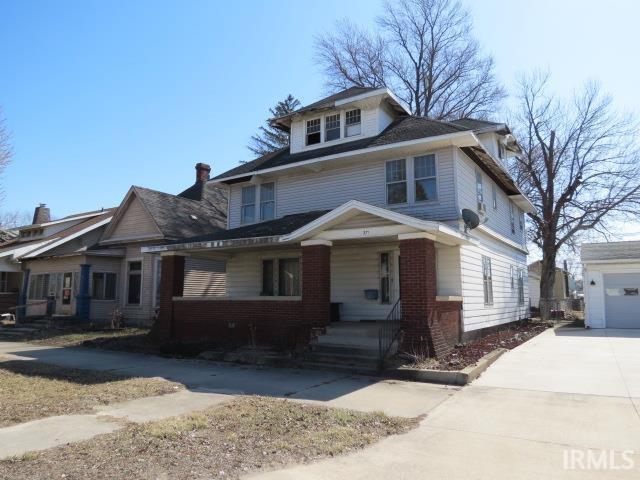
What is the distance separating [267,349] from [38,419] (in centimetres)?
650

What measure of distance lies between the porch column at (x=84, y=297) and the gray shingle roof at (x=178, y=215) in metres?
3.90

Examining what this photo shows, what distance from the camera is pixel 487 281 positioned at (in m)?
16.1

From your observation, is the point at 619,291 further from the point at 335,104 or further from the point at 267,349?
the point at 267,349

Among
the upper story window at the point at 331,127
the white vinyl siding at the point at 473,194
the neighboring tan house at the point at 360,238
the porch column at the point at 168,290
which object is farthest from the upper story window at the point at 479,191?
the porch column at the point at 168,290

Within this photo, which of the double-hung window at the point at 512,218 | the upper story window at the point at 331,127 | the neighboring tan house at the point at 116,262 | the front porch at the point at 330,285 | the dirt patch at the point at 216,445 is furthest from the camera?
the neighboring tan house at the point at 116,262

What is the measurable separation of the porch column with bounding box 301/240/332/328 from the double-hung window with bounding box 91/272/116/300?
13.8 meters

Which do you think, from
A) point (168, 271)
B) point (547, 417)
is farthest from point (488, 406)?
point (168, 271)

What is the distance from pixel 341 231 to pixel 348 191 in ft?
12.5

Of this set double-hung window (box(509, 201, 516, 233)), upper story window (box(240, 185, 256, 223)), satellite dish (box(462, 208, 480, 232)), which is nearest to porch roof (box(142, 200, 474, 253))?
satellite dish (box(462, 208, 480, 232))

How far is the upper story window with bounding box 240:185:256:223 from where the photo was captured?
17797mm

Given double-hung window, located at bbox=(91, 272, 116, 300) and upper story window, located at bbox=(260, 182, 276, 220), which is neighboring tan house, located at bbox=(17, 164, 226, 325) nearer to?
double-hung window, located at bbox=(91, 272, 116, 300)

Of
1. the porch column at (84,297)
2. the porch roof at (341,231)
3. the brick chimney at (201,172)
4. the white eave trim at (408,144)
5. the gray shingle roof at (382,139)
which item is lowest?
the porch column at (84,297)

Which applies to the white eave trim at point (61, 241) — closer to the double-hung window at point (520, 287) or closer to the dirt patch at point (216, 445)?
the dirt patch at point (216, 445)

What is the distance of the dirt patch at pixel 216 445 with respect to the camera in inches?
181
